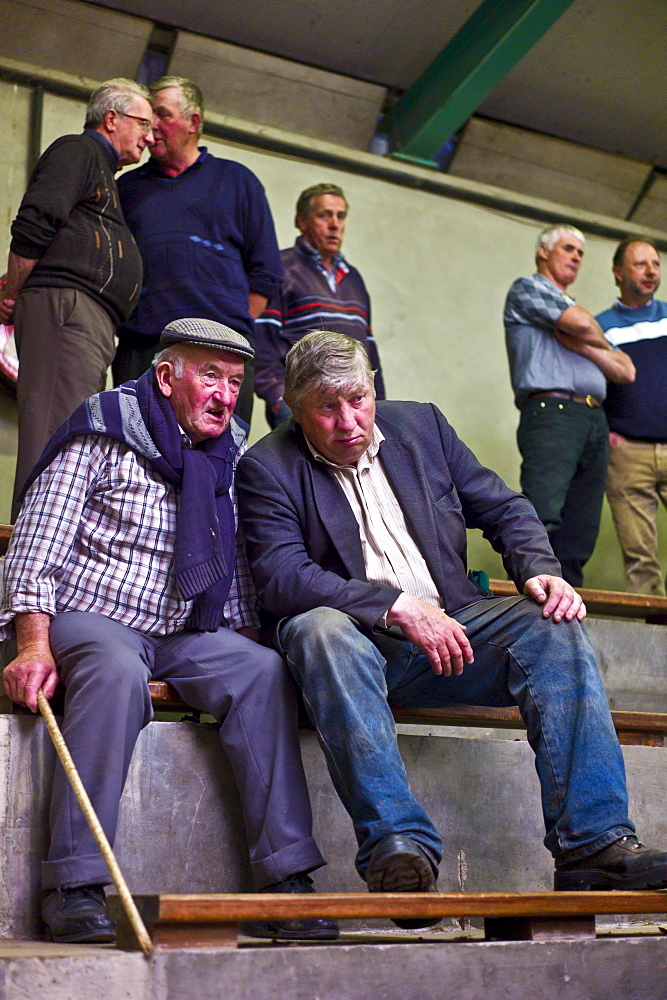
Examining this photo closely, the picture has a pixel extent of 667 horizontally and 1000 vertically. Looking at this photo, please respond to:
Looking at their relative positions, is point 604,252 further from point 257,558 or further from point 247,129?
point 257,558

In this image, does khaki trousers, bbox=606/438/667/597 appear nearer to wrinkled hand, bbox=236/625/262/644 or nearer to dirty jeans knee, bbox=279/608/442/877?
wrinkled hand, bbox=236/625/262/644

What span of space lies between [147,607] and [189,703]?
0.20 meters

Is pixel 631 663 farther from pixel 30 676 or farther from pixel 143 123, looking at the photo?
pixel 143 123

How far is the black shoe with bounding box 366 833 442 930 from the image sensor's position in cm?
159

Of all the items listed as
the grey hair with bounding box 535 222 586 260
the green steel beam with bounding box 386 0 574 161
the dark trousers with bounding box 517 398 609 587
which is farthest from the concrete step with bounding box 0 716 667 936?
the green steel beam with bounding box 386 0 574 161

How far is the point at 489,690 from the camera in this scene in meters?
2.00

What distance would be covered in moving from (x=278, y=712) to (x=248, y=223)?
1.64 m

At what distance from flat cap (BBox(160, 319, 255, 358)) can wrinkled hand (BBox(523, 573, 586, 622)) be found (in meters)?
0.71

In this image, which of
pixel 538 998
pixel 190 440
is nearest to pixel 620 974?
pixel 538 998

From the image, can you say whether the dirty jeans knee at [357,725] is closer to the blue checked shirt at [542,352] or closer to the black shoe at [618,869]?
the black shoe at [618,869]

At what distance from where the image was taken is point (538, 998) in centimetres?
153

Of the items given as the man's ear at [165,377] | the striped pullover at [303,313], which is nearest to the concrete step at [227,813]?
the man's ear at [165,377]

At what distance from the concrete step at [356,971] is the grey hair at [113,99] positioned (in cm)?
206

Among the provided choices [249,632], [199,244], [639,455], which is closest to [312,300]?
[199,244]
